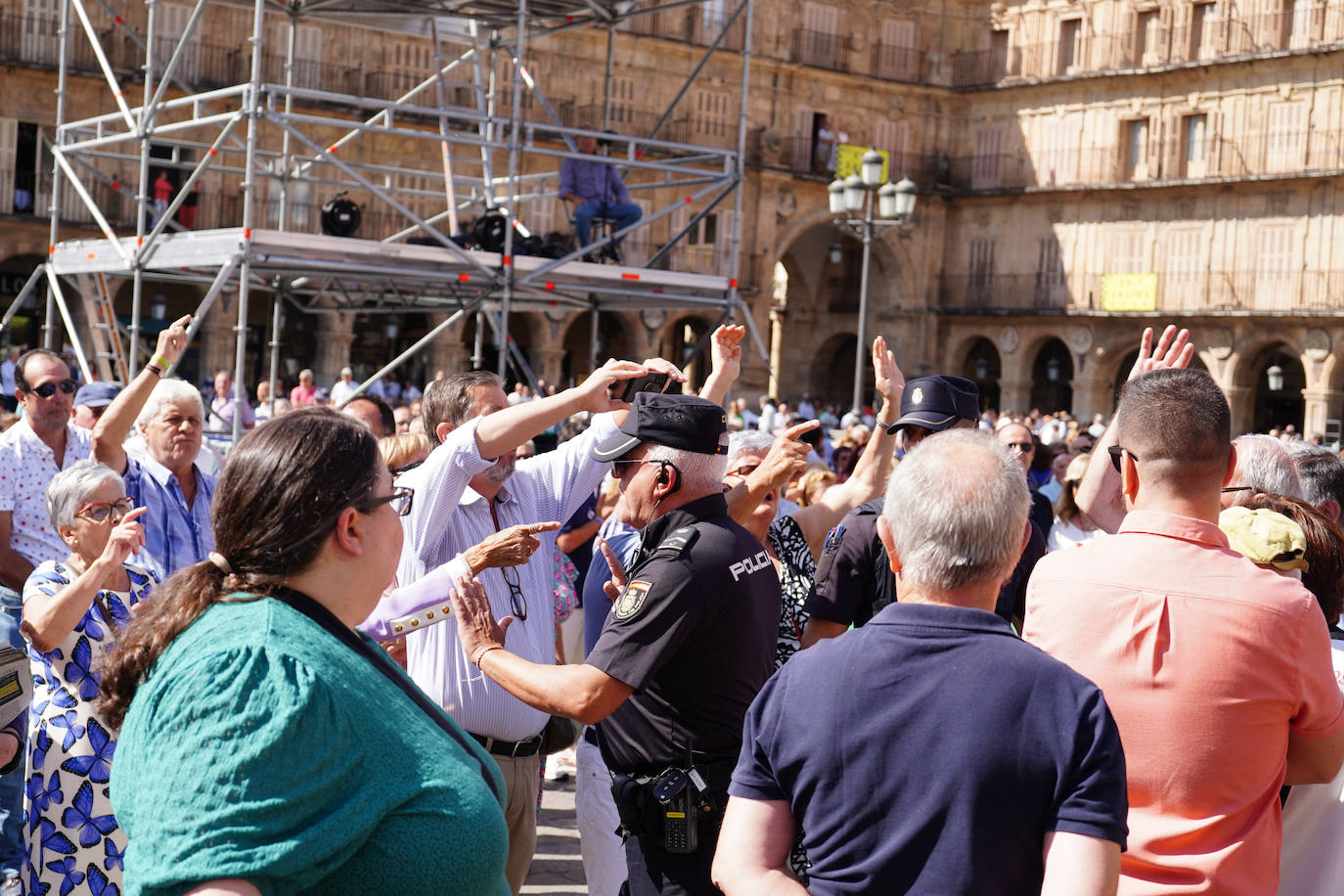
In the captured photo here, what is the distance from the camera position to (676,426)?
10.7 ft

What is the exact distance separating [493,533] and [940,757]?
6.44ft

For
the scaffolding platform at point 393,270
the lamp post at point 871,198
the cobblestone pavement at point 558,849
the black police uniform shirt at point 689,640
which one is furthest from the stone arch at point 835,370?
the black police uniform shirt at point 689,640

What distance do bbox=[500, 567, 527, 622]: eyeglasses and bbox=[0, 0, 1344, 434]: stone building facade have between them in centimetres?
2433

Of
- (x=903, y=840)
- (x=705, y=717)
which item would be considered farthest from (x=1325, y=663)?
(x=705, y=717)

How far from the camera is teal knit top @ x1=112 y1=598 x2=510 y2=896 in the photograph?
169 centimetres

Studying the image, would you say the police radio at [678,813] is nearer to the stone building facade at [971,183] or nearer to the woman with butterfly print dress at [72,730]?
the woman with butterfly print dress at [72,730]

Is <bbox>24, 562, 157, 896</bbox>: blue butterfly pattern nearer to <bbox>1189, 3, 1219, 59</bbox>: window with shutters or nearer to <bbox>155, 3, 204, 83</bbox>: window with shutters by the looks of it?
<bbox>155, 3, 204, 83</bbox>: window with shutters

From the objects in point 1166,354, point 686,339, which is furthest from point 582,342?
point 1166,354

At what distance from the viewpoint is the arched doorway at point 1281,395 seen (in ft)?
110

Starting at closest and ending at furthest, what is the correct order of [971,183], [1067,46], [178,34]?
[178,34], [1067,46], [971,183]

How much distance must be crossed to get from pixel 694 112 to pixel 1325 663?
3021 cm

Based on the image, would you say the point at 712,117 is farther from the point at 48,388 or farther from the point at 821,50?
the point at 48,388

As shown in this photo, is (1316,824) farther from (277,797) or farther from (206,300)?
(206,300)

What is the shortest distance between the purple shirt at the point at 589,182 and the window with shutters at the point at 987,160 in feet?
82.0
